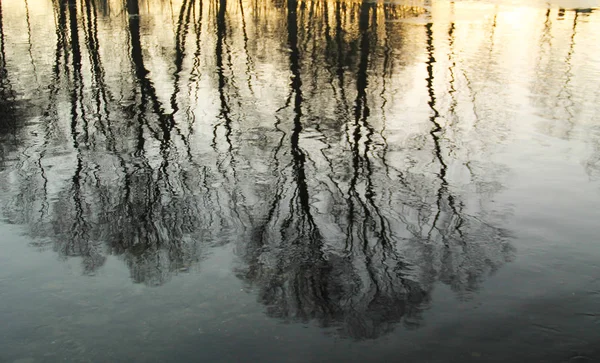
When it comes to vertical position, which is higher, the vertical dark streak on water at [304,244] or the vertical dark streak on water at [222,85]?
the vertical dark streak on water at [222,85]

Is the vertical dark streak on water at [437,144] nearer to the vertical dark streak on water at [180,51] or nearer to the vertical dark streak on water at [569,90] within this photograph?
the vertical dark streak on water at [569,90]

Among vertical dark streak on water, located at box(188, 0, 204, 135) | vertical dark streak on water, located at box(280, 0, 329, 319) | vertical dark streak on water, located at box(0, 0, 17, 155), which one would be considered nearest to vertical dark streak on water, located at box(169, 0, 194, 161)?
vertical dark streak on water, located at box(188, 0, 204, 135)

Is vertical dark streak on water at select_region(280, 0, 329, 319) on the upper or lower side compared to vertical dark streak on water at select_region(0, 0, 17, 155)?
lower

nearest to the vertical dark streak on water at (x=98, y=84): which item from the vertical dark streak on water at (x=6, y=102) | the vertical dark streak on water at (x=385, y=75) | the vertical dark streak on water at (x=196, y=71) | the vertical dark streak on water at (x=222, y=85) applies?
the vertical dark streak on water at (x=196, y=71)

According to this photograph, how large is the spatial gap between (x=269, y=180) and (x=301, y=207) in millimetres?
1366

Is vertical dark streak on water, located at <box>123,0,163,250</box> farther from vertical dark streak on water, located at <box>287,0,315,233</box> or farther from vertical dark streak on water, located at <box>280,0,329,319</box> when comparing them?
vertical dark streak on water, located at <box>287,0,315,233</box>

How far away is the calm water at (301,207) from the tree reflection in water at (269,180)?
5 cm

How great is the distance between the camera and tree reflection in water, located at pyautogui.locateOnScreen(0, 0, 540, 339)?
8430 mm

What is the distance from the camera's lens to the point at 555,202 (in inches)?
415

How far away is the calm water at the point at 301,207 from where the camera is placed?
7223 mm

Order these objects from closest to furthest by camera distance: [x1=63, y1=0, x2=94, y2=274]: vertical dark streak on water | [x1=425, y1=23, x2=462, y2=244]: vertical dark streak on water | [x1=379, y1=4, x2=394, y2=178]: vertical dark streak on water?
[x1=63, y1=0, x2=94, y2=274]: vertical dark streak on water, [x1=425, y1=23, x2=462, y2=244]: vertical dark streak on water, [x1=379, y1=4, x2=394, y2=178]: vertical dark streak on water

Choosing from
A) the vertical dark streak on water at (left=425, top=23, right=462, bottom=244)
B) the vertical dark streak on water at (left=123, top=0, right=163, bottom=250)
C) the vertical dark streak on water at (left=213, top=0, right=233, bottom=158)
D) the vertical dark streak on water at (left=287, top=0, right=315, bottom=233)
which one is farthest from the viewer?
the vertical dark streak on water at (left=213, top=0, right=233, bottom=158)

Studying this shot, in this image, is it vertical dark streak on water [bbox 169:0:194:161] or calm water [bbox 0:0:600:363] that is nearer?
calm water [bbox 0:0:600:363]

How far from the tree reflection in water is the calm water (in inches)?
1.9
